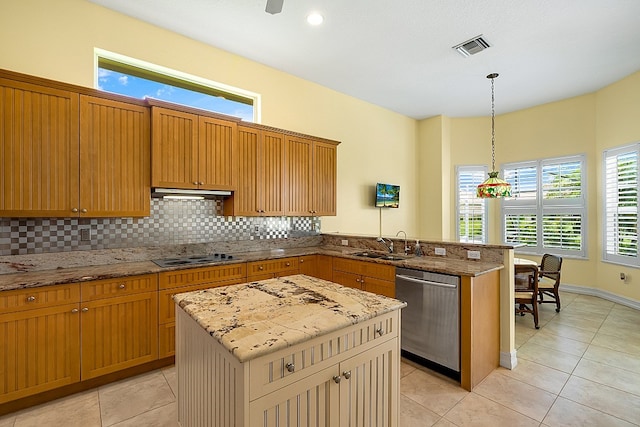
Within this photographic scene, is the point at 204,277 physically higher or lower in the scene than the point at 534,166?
lower

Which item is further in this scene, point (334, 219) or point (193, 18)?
point (334, 219)

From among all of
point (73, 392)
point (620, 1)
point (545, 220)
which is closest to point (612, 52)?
point (620, 1)

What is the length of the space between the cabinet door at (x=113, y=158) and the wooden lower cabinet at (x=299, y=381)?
5.14 feet

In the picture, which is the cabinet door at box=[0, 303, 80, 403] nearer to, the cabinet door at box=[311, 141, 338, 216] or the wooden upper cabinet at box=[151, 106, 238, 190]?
the wooden upper cabinet at box=[151, 106, 238, 190]

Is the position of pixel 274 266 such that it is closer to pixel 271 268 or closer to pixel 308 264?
pixel 271 268

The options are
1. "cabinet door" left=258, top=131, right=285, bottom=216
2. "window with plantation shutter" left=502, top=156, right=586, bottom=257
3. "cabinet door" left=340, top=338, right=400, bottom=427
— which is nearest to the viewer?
"cabinet door" left=340, top=338, right=400, bottom=427

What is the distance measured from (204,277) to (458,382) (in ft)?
8.10

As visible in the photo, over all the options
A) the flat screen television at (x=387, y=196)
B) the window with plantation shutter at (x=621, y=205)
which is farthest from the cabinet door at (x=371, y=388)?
the window with plantation shutter at (x=621, y=205)

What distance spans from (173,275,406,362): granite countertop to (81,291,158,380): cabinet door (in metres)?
1.14

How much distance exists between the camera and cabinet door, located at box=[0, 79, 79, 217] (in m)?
2.24

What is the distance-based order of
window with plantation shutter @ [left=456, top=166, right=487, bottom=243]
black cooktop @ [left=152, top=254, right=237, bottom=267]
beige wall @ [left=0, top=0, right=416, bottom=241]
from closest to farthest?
beige wall @ [left=0, top=0, right=416, bottom=241]
black cooktop @ [left=152, top=254, right=237, bottom=267]
window with plantation shutter @ [left=456, top=166, right=487, bottom=243]

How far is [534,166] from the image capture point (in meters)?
5.80

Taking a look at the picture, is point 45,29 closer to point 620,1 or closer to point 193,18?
point 193,18

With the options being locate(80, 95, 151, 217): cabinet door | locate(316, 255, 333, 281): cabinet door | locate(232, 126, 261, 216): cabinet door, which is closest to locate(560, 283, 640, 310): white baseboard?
locate(316, 255, 333, 281): cabinet door
